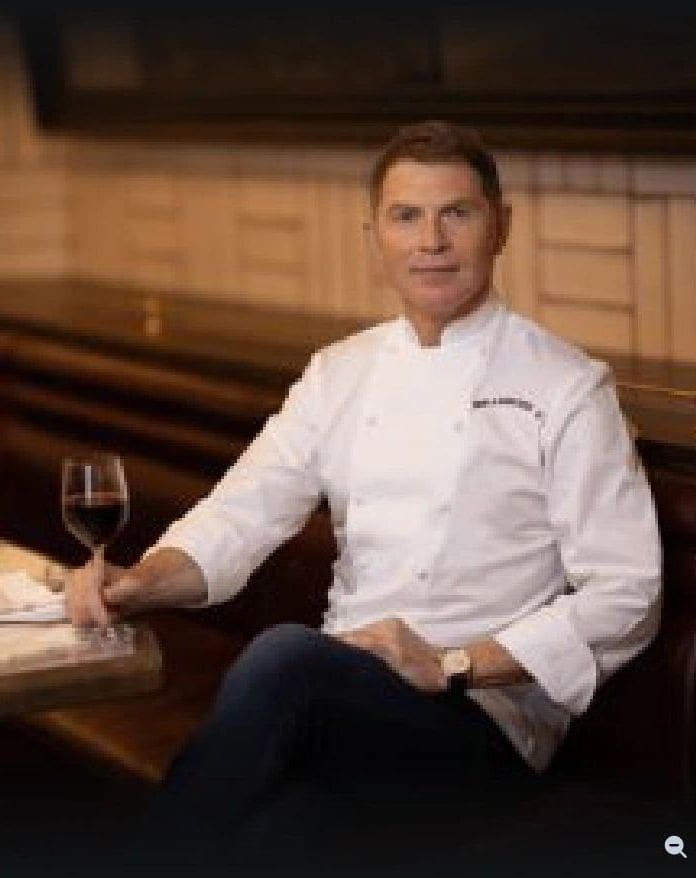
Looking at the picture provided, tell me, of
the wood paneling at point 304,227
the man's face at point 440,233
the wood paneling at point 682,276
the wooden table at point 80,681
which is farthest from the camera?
the wood paneling at point 304,227

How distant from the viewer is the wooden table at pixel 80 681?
2.76 metres

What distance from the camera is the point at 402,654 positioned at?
2920mm

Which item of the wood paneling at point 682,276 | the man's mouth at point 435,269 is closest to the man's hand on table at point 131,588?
the man's mouth at point 435,269

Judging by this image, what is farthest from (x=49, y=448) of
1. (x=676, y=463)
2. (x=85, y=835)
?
(x=676, y=463)

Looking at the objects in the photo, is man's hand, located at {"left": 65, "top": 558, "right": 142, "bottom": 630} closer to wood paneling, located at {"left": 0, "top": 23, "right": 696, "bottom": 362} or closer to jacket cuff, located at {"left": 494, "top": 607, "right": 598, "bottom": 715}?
jacket cuff, located at {"left": 494, "top": 607, "right": 598, "bottom": 715}

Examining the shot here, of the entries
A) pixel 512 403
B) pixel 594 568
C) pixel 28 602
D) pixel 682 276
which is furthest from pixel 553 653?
pixel 682 276

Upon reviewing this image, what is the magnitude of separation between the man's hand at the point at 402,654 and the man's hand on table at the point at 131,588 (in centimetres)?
34

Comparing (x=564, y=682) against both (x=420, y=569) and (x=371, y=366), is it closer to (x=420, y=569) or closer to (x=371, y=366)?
(x=420, y=569)

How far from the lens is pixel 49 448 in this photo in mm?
5250

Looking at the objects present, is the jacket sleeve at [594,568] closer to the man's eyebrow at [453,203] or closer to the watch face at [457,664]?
the watch face at [457,664]

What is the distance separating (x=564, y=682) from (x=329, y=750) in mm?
349

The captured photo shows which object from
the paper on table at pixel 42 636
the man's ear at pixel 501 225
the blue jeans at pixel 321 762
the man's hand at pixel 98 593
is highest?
the man's ear at pixel 501 225

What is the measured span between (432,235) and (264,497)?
532 millimetres

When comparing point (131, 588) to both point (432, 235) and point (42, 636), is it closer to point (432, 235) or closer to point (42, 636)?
point (42, 636)
